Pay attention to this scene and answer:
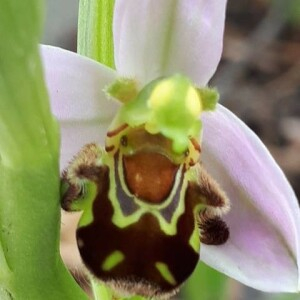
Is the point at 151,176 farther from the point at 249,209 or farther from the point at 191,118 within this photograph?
the point at 249,209

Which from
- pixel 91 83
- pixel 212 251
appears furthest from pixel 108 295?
pixel 91 83

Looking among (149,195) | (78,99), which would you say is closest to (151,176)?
(149,195)

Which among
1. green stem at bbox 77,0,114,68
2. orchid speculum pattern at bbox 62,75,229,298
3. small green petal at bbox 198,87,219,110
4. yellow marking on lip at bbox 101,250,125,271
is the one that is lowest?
yellow marking on lip at bbox 101,250,125,271

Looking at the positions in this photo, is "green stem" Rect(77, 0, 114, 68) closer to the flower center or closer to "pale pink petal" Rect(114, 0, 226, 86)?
"pale pink petal" Rect(114, 0, 226, 86)

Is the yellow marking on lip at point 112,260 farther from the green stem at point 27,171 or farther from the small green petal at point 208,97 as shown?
the small green petal at point 208,97

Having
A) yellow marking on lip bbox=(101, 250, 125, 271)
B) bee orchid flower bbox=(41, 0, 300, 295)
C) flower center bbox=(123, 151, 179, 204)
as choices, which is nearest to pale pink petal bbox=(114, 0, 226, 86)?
bee orchid flower bbox=(41, 0, 300, 295)

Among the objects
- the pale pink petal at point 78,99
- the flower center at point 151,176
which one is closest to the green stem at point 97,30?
the pale pink petal at point 78,99

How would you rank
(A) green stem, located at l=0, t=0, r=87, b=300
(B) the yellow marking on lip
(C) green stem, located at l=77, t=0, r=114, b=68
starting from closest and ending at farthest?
(A) green stem, located at l=0, t=0, r=87, b=300, (B) the yellow marking on lip, (C) green stem, located at l=77, t=0, r=114, b=68
